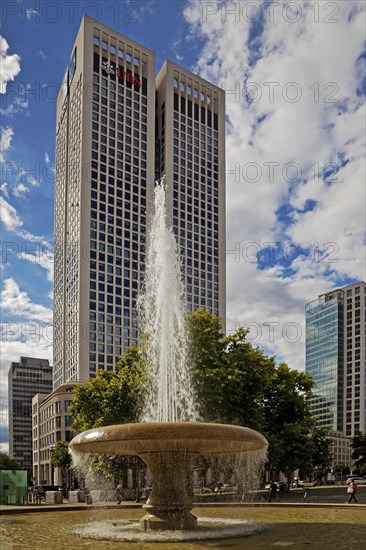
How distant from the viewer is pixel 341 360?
18212 cm

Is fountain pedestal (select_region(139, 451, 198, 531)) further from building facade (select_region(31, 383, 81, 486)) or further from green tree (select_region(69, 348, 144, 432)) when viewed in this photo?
building facade (select_region(31, 383, 81, 486))

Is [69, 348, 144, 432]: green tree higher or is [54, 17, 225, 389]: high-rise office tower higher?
[54, 17, 225, 389]: high-rise office tower

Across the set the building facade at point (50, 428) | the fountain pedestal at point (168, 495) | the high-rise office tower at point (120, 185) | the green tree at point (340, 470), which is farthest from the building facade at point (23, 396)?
the fountain pedestal at point (168, 495)

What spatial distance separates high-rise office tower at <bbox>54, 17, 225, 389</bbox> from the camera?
108 meters

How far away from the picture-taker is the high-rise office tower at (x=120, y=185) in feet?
356

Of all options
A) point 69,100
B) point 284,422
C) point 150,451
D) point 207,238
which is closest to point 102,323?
point 207,238

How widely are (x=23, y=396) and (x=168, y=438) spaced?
180644 millimetres

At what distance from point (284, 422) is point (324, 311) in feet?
510

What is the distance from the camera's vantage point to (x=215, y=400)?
30.3 metres

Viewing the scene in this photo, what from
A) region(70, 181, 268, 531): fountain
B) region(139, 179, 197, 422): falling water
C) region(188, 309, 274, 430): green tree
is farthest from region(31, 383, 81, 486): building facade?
region(70, 181, 268, 531): fountain

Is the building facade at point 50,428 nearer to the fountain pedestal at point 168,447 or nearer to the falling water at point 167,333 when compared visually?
the falling water at point 167,333

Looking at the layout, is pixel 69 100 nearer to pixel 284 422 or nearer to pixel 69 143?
pixel 69 143

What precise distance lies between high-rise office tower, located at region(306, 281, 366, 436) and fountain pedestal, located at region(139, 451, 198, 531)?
163628 mm

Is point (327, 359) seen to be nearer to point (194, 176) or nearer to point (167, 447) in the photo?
point (194, 176)
